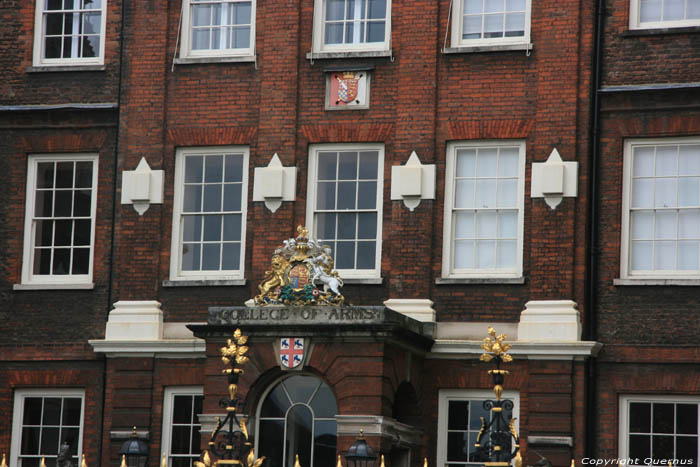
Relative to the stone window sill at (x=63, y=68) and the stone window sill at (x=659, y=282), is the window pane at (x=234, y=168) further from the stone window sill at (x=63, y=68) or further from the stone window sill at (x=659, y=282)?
the stone window sill at (x=659, y=282)

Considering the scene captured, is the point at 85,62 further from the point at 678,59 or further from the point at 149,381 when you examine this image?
the point at 678,59

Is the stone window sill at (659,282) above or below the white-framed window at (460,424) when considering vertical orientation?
above

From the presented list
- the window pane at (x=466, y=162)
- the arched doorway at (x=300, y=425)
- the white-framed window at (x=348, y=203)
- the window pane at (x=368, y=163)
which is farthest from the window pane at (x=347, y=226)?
the arched doorway at (x=300, y=425)

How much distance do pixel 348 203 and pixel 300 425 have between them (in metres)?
4.16

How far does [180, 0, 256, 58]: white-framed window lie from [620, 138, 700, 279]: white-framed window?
6.99 meters

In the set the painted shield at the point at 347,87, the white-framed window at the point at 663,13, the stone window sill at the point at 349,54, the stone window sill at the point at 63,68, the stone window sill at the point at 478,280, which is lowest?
the stone window sill at the point at 478,280

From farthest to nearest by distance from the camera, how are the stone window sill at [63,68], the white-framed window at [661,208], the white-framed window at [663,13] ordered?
the stone window sill at [63,68]
the white-framed window at [663,13]
the white-framed window at [661,208]

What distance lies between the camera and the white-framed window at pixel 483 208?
25.9 metres

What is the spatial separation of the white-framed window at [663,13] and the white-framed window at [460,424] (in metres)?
6.65

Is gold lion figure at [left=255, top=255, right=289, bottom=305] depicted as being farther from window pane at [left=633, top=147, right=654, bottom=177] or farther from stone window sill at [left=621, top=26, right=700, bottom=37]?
stone window sill at [left=621, top=26, right=700, bottom=37]

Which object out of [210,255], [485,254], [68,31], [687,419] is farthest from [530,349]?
[68,31]

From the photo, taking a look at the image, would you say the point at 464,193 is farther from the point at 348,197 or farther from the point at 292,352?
the point at 292,352

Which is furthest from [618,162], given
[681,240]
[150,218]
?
Result: [150,218]

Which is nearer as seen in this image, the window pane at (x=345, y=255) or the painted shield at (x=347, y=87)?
the window pane at (x=345, y=255)
